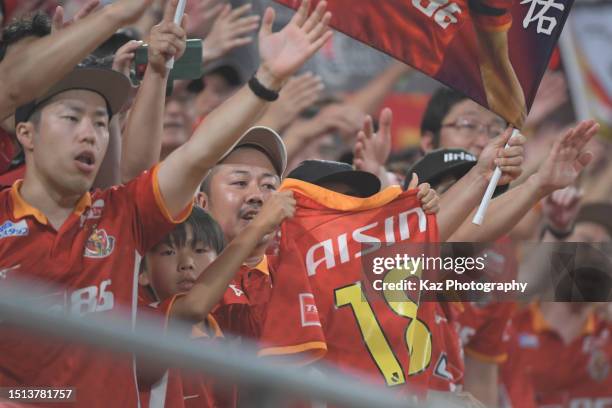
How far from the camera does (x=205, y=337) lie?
389 centimetres

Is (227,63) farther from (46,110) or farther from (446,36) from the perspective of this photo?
(46,110)

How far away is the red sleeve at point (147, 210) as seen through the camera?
362 centimetres

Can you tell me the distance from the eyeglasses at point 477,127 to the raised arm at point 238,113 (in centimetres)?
234

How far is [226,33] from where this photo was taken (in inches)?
210

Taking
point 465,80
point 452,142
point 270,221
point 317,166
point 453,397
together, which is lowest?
point 453,397

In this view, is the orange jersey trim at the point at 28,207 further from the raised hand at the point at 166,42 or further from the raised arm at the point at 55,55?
the raised hand at the point at 166,42

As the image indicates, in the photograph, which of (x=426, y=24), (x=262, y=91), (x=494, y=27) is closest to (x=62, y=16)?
(x=262, y=91)

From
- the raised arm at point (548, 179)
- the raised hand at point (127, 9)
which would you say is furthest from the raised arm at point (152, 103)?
the raised arm at point (548, 179)

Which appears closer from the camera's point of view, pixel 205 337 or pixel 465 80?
pixel 205 337

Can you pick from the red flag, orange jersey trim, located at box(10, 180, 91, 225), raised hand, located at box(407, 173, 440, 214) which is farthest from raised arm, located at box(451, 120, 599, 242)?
orange jersey trim, located at box(10, 180, 91, 225)

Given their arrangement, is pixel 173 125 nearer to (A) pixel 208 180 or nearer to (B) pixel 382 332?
(A) pixel 208 180

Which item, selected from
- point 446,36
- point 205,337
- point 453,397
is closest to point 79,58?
point 205,337

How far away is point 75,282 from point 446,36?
5.00 ft

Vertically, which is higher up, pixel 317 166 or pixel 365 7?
pixel 365 7
